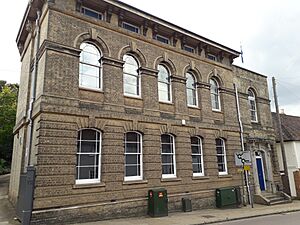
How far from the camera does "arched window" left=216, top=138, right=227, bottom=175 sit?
52.3ft

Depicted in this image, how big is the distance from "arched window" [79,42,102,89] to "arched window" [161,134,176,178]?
4583mm

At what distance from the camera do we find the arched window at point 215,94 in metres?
17.0

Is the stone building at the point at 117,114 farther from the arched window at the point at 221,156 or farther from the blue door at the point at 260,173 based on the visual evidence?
the blue door at the point at 260,173

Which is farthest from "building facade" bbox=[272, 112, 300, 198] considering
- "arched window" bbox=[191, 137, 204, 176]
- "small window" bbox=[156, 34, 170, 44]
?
"small window" bbox=[156, 34, 170, 44]

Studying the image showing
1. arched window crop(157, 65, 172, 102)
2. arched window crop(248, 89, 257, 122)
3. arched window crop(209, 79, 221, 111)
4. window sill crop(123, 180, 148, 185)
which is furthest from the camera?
arched window crop(248, 89, 257, 122)


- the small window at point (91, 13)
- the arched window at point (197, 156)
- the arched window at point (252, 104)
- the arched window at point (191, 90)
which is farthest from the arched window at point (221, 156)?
the small window at point (91, 13)

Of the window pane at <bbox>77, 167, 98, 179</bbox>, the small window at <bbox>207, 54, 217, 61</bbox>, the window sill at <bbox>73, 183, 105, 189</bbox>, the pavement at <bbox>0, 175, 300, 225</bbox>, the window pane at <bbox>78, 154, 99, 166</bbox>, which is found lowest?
the pavement at <bbox>0, 175, 300, 225</bbox>

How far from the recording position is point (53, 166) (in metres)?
9.75

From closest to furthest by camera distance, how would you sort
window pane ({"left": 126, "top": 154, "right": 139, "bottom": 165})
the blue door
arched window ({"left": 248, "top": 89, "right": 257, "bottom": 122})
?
window pane ({"left": 126, "top": 154, "right": 139, "bottom": 165}) → the blue door → arched window ({"left": 248, "top": 89, "right": 257, "bottom": 122})

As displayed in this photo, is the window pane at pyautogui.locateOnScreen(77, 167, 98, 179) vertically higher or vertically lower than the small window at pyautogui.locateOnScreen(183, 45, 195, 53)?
lower

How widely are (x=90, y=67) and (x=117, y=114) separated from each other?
258 cm

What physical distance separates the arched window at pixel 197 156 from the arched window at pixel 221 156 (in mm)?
1621

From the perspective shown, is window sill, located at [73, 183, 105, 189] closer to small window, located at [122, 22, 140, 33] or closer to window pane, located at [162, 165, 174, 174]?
window pane, located at [162, 165, 174, 174]

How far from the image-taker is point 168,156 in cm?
1364
